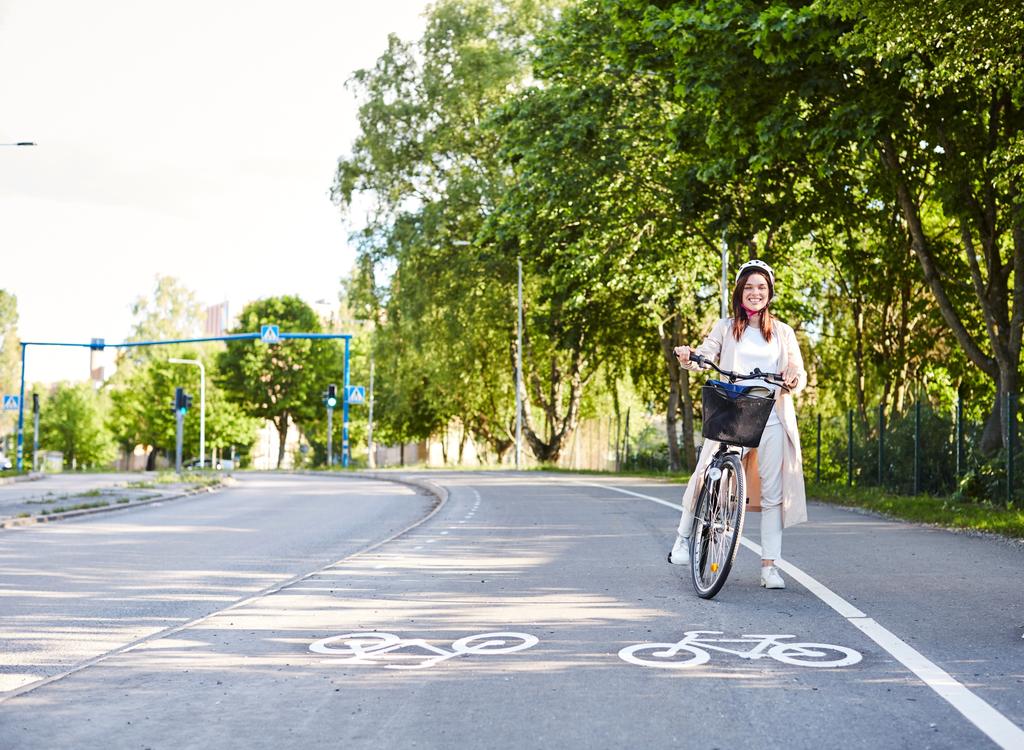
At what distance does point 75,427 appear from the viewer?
99.2 metres

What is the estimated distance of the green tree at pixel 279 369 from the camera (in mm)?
76750

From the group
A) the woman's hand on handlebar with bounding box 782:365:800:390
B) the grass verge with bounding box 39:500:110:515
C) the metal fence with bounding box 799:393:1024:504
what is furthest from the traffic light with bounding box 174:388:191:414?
the woman's hand on handlebar with bounding box 782:365:800:390

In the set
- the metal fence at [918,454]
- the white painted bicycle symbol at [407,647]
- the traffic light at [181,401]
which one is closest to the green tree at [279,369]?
the traffic light at [181,401]

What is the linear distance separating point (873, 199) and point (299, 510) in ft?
36.2

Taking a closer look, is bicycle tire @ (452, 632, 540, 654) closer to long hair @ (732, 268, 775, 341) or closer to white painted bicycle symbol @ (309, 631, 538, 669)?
white painted bicycle symbol @ (309, 631, 538, 669)

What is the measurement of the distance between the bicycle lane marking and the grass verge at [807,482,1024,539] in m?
5.74

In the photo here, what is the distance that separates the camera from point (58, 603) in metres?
8.55

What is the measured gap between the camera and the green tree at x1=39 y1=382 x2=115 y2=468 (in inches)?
3903

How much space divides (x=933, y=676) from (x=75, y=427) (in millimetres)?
100481

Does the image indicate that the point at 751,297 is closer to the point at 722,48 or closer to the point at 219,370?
the point at 722,48

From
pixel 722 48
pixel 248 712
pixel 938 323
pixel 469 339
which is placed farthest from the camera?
pixel 469 339

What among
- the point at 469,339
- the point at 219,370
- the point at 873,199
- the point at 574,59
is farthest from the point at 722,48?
the point at 219,370

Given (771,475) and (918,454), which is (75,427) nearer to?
(918,454)

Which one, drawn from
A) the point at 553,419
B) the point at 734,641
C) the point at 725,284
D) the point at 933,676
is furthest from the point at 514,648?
the point at 553,419
